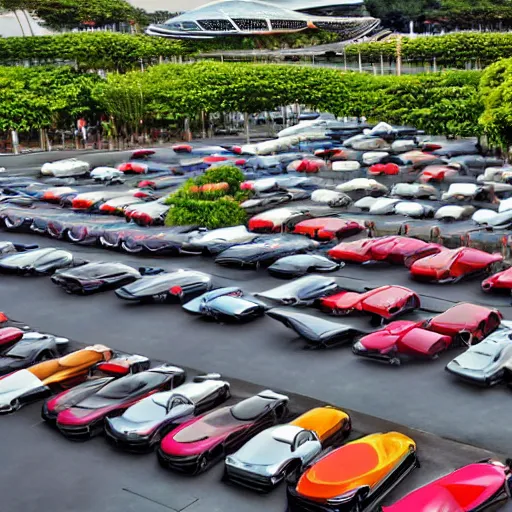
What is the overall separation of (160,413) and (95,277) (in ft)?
33.8

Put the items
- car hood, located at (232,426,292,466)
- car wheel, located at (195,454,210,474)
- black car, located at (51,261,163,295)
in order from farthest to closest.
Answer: black car, located at (51,261,163,295), car wheel, located at (195,454,210,474), car hood, located at (232,426,292,466)

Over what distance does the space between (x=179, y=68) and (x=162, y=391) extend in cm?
5133

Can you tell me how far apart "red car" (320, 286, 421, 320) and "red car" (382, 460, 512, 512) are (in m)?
8.02

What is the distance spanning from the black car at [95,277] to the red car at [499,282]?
9.73m

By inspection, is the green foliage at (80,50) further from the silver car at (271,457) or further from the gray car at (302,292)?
the silver car at (271,457)

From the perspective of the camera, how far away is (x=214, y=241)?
2809cm

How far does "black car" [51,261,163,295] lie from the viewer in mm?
→ 24219

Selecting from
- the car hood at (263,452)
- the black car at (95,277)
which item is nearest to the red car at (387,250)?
the black car at (95,277)

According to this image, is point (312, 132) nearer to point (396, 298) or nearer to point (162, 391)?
point (396, 298)

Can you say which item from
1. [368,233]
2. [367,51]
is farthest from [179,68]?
[368,233]

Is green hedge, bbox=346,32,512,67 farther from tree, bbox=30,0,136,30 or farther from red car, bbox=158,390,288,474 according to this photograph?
red car, bbox=158,390,288,474

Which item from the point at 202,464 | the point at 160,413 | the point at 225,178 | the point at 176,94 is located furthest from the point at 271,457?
the point at 176,94

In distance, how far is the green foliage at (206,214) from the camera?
31.9 m

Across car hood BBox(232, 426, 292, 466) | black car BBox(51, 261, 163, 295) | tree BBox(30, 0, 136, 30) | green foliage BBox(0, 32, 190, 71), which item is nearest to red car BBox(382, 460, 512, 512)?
car hood BBox(232, 426, 292, 466)
